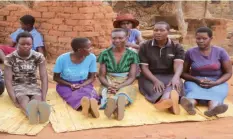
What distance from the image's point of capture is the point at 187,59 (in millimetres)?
4973

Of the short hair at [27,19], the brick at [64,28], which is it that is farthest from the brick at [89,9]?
the short hair at [27,19]

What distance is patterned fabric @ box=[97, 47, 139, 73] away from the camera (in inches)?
193

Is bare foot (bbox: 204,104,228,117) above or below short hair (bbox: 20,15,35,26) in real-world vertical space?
below

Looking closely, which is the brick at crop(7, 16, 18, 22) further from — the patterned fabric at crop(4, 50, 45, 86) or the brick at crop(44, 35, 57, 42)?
the patterned fabric at crop(4, 50, 45, 86)

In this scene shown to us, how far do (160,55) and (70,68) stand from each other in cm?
126

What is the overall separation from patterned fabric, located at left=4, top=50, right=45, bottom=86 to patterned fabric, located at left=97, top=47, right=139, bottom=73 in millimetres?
876

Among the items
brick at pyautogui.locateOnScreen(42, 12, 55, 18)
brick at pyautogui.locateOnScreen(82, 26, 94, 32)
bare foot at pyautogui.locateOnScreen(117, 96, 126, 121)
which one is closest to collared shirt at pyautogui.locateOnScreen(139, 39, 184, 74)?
bare foot at pyautogui.locateOnScreen(117, 96, 126, 121)

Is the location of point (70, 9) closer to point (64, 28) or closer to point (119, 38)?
point (64, 28)

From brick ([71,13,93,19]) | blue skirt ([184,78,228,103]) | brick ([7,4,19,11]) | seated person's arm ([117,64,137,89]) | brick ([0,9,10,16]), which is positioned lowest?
blue skirt ([184,78,228,103])

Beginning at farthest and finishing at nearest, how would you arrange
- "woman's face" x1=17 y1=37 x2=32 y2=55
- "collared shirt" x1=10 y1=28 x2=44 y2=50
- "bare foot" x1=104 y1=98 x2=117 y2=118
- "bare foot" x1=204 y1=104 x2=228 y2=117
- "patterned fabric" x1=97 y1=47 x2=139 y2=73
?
A: "collared shirt" x1=10 y1=28 x2=44 y2=50, "patterned fabric" x1=97 y1=47 x2=139 y2=73, "woman's face" x1=17 y1=37 x2=32 y2=55, "bare foot" x1=204 y1=104 x2=228 y2=117, "bare foot" x1=104 y1=98 x2=117 y2=118

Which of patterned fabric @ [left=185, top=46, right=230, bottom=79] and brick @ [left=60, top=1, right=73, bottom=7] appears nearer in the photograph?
patterned fabric @ [left=185, top=46, right=230, bottom=79]

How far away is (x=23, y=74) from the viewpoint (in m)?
4.61

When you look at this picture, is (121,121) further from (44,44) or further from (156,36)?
(44,44)

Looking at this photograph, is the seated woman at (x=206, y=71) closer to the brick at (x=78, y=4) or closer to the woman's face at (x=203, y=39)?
the woman's face at (x=203, y=39)
